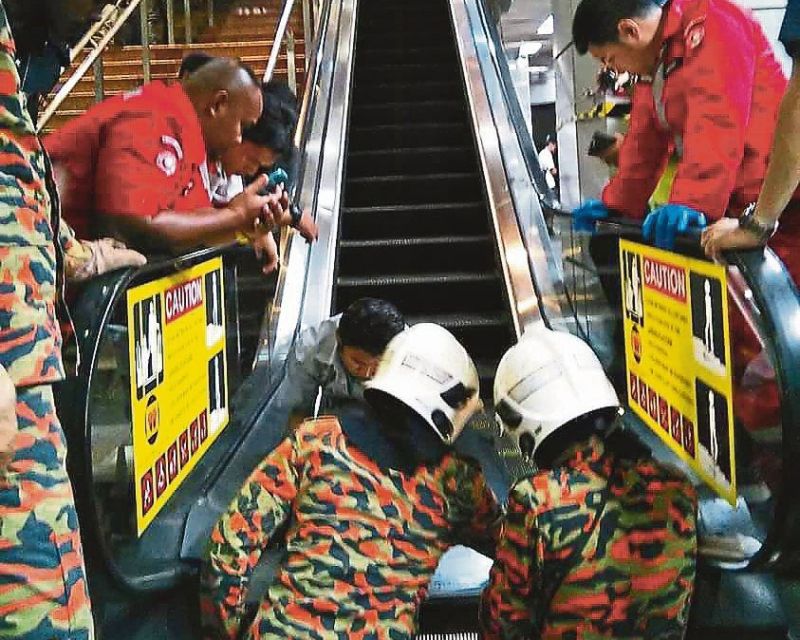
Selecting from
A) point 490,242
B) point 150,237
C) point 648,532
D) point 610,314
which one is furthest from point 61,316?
point 490,242

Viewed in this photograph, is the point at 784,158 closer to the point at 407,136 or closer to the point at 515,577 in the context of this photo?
the point at 515,577

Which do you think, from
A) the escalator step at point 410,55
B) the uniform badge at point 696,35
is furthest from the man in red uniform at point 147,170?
the escalator step at point 410,55

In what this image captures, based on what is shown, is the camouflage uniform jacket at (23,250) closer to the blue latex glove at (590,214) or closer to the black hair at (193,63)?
the black hair at (193,63)

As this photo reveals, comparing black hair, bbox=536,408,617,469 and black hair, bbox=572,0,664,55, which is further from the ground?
black hair, bbox=572,0,664,55

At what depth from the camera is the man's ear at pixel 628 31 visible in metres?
2.35

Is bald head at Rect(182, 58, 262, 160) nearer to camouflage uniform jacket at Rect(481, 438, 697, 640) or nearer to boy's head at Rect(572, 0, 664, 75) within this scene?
boy's head at Rect(572, 0, 664, 75)

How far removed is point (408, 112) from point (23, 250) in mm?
5543

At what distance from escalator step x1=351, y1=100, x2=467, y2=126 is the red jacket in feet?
13.7

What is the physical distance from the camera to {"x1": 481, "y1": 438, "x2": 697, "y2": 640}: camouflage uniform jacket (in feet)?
5.61

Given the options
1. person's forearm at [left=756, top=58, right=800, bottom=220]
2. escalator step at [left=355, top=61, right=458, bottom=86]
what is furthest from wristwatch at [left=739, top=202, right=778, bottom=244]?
escalator step at [left=355, top=61, right=458, bottom=86]

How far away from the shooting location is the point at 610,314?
113 inches

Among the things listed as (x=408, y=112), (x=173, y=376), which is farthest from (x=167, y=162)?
(x=408, y=112)

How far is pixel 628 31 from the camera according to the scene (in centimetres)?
237

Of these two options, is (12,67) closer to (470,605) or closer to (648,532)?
(648,532)
